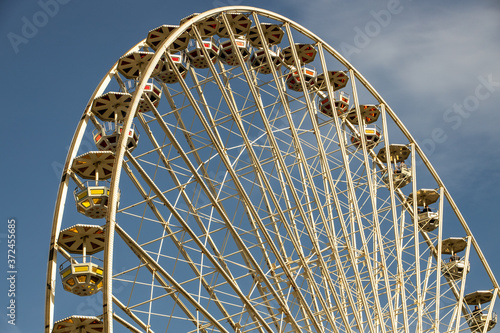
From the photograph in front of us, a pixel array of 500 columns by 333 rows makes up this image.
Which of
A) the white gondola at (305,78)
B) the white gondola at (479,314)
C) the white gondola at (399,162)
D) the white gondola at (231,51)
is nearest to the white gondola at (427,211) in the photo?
the white gondola at (399,162)

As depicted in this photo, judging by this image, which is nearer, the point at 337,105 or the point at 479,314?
the point at 337,105

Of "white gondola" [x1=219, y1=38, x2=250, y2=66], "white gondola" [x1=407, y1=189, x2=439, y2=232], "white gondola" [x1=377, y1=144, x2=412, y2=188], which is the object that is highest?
"white gondola" [x1=219, y1=38, x2=250, y2=66]

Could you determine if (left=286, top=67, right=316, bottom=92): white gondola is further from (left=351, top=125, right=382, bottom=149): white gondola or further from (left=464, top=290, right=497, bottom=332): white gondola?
(left=464, top=290, right=497, bottom=332): white gondola

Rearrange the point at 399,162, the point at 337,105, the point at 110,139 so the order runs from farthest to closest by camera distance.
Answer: the point at 399,162
the point at 337,105
the point at 110,139

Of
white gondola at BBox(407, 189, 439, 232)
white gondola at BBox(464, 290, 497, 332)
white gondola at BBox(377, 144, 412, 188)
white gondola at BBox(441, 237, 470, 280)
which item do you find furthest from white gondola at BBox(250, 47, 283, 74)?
white gondola at BBox(464, 290, 497, 332)

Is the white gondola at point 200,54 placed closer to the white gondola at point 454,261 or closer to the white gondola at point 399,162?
the white gondola at point 399,162

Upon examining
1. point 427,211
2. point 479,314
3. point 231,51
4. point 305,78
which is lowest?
point 479,314

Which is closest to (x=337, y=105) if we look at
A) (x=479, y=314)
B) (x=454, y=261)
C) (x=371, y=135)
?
(x=371, y=135)

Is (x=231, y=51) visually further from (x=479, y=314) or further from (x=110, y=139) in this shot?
(x=479, y=314)

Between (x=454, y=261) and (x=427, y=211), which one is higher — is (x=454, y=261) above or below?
below

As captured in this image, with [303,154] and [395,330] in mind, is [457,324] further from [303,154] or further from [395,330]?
[303,154]

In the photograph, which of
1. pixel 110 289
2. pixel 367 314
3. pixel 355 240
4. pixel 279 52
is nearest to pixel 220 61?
pixel 279 52

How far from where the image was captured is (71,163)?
22922 mm

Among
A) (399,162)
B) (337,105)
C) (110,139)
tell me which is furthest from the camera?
(399,162)
